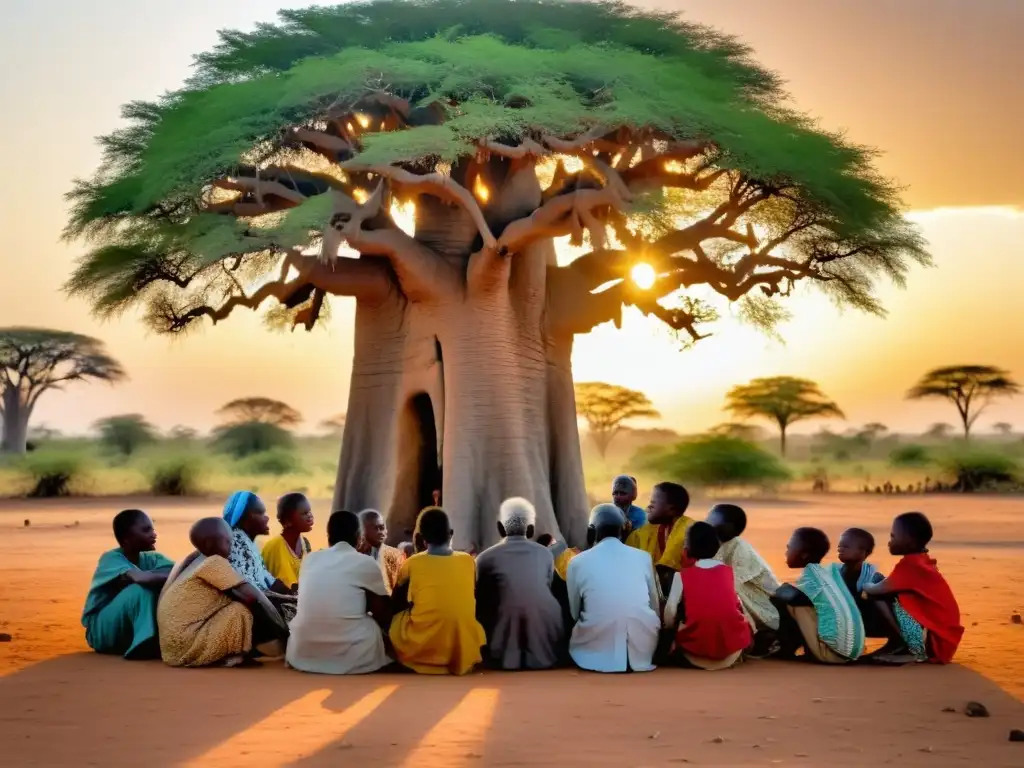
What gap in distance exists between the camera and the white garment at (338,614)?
24.8 ft

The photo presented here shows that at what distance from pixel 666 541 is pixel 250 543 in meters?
2.68

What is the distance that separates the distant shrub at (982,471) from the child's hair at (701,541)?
1308 inches

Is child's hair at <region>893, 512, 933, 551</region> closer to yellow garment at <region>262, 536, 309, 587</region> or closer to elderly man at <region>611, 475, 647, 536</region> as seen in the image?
elderly man at <region>611, 475, 647, 536</region>

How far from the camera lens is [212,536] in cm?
773

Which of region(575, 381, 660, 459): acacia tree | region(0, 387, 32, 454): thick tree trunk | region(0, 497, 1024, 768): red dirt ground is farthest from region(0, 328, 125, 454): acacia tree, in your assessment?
region(0, 497, 1024, 768): red dirt ground

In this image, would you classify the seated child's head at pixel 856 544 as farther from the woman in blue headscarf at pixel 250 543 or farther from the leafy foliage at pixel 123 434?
the leafy foliage at pixel 123 434

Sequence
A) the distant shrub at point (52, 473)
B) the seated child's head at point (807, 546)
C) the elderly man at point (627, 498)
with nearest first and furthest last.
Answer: the seated child's head at point (807, 546) < the elderly man at point (627, 498) < the distant shrub at point (52, 473)

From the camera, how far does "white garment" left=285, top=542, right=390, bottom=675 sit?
7555 millimetres

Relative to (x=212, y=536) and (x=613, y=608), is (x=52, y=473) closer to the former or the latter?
(x=212, y=536)

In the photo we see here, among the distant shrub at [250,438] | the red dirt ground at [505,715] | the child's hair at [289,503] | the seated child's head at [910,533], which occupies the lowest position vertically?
the red dirt ground at [505,715]

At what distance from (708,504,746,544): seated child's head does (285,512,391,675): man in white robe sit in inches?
84.0

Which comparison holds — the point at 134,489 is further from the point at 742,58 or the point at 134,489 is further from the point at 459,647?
the point at 459,647

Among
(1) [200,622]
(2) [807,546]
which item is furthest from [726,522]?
(1) [200,622]

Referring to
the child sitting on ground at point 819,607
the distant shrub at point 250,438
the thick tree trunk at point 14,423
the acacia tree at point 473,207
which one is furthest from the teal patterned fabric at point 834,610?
the distant shrub at point 250,438
